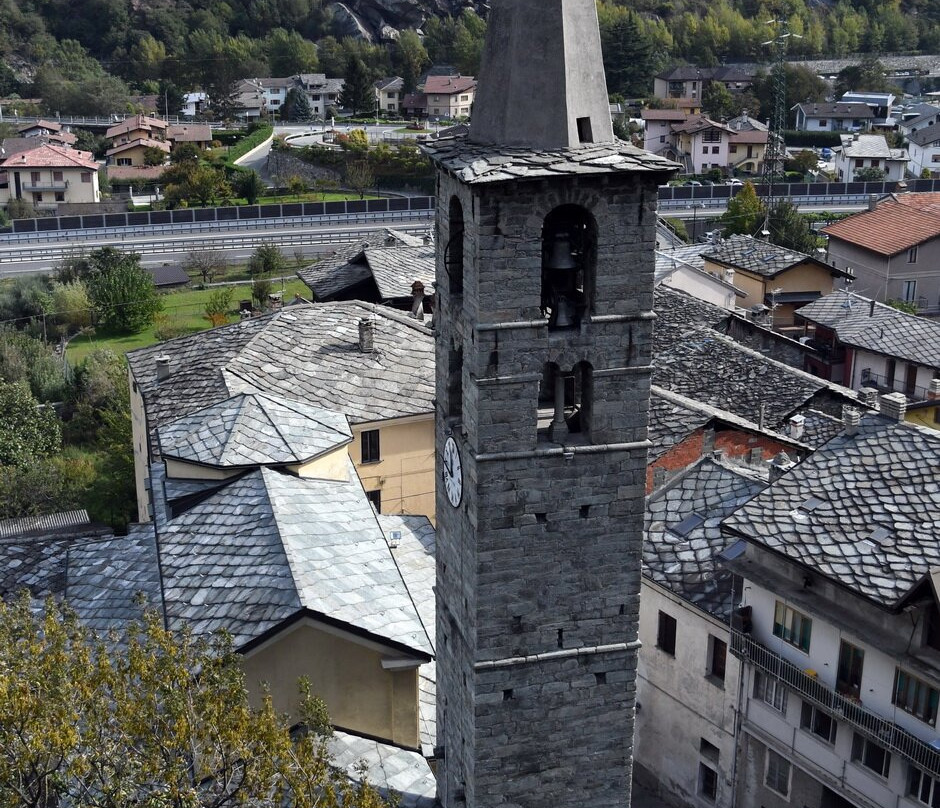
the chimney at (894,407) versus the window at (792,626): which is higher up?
the chimney at (894,407)

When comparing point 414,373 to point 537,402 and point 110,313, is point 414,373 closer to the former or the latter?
point 537,402

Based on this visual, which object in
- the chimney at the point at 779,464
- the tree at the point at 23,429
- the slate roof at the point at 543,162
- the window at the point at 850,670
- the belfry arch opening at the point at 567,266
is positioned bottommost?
the tree at the point at 23,429

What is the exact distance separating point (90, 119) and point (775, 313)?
363ft

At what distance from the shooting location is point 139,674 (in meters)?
19.9

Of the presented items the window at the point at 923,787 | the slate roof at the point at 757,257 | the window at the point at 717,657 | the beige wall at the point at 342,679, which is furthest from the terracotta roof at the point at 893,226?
the beige wall at the point at 342,679

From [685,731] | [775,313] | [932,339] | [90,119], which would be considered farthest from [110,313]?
[90,119]

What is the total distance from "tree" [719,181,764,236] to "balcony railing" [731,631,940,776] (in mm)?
68046

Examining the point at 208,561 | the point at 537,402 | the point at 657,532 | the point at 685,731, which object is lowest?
the point at 685,731

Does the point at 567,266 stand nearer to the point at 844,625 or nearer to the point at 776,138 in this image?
the point at 844,625

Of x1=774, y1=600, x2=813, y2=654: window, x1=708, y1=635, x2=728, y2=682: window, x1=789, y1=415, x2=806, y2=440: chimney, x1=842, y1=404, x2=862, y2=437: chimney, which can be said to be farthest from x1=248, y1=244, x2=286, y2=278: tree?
x1=774, y1=600, x2=813, y2=654: window

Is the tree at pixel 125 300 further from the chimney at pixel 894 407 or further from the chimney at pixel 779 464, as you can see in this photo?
the chimney at pixel 894 407

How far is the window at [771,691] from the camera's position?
30312 millimetres

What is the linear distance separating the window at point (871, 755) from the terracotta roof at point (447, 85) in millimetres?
132587

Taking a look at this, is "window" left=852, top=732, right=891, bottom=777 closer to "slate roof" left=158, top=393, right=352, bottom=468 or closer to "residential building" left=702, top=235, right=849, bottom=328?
"slate roof" left=158, top=393, right=352, bottom=468
